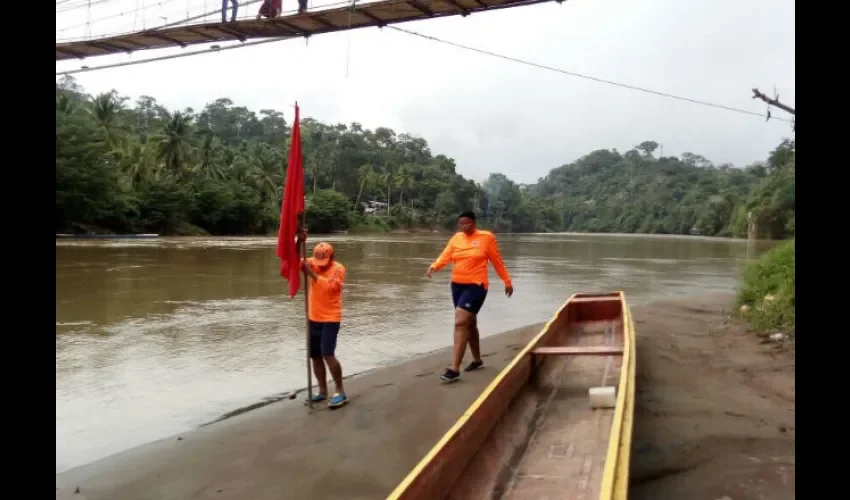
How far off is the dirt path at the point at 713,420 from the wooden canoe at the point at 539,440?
40cm

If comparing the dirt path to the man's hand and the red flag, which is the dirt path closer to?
the man's hand

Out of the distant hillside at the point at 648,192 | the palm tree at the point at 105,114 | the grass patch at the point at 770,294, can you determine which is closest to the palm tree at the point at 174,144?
the palm tree at the point at 105,114

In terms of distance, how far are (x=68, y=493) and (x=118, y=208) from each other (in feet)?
135

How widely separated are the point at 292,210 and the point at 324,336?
1.15 meters

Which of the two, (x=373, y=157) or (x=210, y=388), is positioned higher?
(x=373, y=157)

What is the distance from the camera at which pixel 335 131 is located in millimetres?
81938

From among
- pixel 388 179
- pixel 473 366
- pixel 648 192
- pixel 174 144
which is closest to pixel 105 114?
pixel 174 144

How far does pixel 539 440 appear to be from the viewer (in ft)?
13.6

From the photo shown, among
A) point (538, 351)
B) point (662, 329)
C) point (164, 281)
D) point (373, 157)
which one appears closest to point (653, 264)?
point (662, 329)

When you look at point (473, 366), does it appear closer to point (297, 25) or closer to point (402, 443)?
point (402, 443)

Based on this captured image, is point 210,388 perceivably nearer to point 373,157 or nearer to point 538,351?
point 538,351
